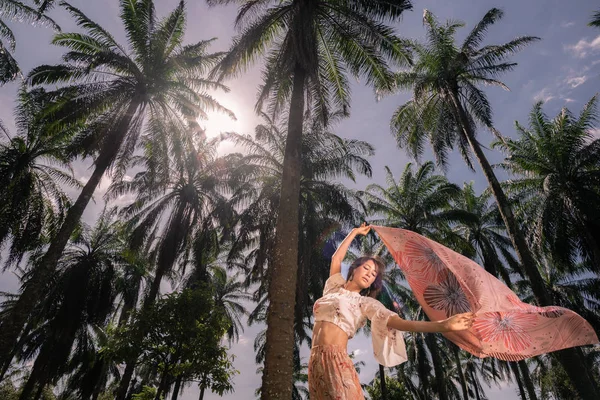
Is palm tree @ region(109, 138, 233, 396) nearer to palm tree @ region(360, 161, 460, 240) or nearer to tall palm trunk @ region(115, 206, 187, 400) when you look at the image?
tall palm trunk @ region(115, 206, 187, 400)

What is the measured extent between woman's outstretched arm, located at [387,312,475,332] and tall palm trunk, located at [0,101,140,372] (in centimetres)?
1256

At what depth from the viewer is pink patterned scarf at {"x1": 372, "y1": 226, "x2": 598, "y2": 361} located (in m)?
3.42

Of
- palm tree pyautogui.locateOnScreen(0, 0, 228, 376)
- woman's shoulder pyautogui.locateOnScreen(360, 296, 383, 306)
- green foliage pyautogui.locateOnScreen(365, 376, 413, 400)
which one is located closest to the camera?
woman's shoulder pyautogui.locateOnScreen(360, 296, 383, 306)

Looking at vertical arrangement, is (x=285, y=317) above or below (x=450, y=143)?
below

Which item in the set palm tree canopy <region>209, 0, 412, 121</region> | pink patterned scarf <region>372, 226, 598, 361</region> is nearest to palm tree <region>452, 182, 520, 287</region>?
palm tree canopy <region>209, 0, 412, 121</region>

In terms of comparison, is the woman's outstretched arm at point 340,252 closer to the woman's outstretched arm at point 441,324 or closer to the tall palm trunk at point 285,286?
the woman's outstretched arm at point 441,324

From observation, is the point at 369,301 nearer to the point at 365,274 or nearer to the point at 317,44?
the point at 365,274

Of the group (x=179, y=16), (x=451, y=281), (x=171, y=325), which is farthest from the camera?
(x=179, y=16)

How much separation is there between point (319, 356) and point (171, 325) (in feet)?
46.5

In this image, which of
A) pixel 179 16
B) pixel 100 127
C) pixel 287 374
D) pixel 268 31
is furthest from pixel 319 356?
pixel 179 16

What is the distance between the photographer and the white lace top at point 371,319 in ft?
10.3

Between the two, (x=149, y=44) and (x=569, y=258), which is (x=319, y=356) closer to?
(x=149, y=44)

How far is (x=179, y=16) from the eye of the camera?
16719mm

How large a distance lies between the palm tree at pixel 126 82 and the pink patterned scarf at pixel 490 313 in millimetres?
13052
